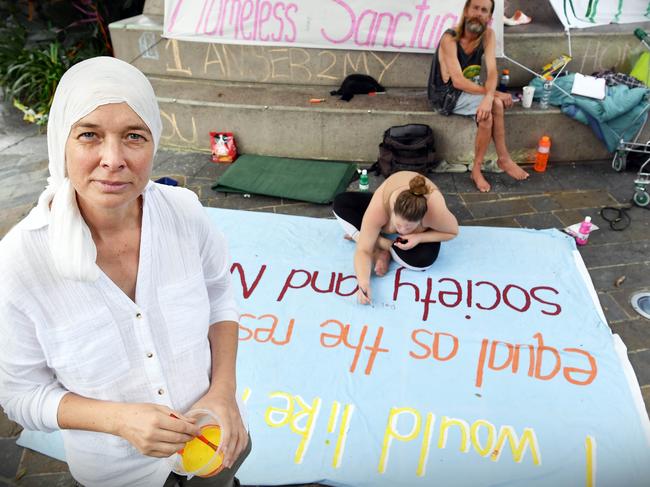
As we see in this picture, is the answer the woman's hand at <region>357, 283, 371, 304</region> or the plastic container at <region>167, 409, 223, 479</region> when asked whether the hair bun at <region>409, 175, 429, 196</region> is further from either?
the plastic container at <region>167, 409, 223, 479</region>

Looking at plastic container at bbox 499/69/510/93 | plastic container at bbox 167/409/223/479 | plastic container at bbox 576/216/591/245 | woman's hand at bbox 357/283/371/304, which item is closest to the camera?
plastic container at bbox 167/409/223/479

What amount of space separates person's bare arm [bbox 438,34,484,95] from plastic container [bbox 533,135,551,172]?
0.74m

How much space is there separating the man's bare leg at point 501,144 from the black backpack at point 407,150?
22.5 inches

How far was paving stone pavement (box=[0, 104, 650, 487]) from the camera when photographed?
297 cm

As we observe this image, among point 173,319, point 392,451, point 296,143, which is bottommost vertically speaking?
point 392,451

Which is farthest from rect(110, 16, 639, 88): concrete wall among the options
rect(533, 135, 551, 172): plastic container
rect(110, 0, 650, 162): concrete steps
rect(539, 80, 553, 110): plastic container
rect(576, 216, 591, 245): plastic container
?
rect(576, 216, 591, 245): plastic container

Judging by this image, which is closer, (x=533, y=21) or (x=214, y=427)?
(x=214, y=427)

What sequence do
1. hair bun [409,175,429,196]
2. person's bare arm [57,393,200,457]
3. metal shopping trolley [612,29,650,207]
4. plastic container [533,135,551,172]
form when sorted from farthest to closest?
plastic container [533,135,551,172] < metal shopping trolley [612,29,650,207] < hair bun [409,175,429,196] < person's bare arm [57,393,200,457]

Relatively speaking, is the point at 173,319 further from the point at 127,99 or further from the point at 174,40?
the point at 174,40

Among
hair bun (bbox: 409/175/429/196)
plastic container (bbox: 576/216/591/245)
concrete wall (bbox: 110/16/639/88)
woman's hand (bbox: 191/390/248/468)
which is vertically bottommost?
plastic container (bbox: 576/216/591/245)

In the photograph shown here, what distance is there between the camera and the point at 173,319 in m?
1.17

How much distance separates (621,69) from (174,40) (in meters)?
4.62

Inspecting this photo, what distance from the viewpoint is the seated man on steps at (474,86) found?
425cm

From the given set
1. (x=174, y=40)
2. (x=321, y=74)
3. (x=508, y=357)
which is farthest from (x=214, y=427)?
(x=174, y=40)
